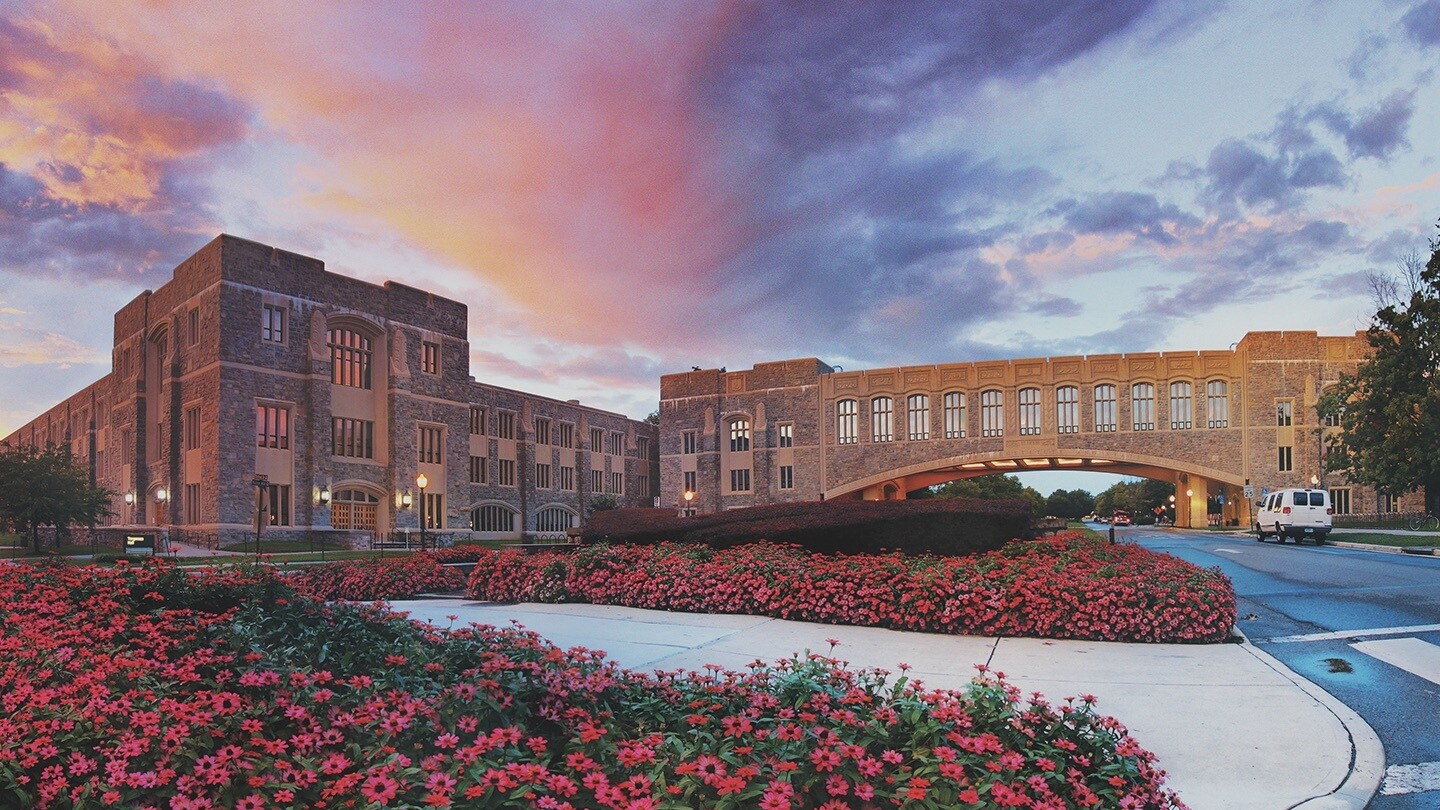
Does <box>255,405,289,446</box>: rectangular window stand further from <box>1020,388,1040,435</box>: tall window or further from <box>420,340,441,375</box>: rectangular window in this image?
<box>1020,388,1040,435</box>: tall window

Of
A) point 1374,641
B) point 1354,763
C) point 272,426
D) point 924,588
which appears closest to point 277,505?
point 272,426

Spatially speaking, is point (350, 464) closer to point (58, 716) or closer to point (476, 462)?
point (476, 462)

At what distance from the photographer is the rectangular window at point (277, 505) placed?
3959 cm

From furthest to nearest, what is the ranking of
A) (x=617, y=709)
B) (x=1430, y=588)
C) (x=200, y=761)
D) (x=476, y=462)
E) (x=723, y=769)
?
(x=476, y=462)
(x=1430, y=588)
(x=617, y=709)
(x=200, y=761)
(x=723, y=769)

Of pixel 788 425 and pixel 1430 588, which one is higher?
pixel 788 425

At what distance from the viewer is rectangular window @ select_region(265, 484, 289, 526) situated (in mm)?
39594

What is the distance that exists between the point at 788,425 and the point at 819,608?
179 ft

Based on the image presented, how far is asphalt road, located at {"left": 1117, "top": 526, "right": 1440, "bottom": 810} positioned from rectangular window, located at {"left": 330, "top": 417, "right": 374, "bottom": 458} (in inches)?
1541

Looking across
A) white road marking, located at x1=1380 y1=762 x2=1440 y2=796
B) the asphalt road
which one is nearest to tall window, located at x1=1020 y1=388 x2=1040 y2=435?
the asphalt road

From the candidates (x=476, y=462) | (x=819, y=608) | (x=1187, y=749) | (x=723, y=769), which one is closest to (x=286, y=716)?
(x=723, y=769)

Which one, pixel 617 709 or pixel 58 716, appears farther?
pixel 617 709

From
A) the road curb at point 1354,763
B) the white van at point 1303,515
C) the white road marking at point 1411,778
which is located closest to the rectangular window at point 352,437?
the white van at point 1303,515

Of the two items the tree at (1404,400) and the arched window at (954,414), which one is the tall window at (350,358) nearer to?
the arched window at (954,414)

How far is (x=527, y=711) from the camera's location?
385cm
